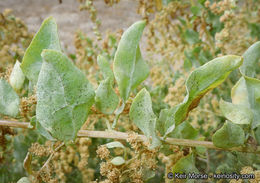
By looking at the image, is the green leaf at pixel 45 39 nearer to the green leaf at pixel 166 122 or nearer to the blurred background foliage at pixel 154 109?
the blurred background foliage at pixel 154 109

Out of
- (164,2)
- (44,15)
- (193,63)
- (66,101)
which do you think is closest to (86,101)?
(66,101)

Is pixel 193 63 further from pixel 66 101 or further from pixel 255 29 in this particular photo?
pixel 66 101

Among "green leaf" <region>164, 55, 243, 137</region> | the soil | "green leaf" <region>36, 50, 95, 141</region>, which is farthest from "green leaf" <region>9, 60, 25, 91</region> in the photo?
the soil

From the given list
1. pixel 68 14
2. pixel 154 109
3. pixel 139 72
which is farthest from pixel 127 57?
pixel 68 14

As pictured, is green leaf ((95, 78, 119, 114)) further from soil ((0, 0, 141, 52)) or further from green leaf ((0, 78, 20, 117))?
soil ((0, 0, 141, 52))

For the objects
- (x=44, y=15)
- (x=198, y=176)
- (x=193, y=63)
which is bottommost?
(x=198, y=176)

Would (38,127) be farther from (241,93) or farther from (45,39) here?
(241,93)

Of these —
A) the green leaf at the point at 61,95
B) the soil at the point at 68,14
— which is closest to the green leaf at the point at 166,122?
the green leaf at the point at 61,95
